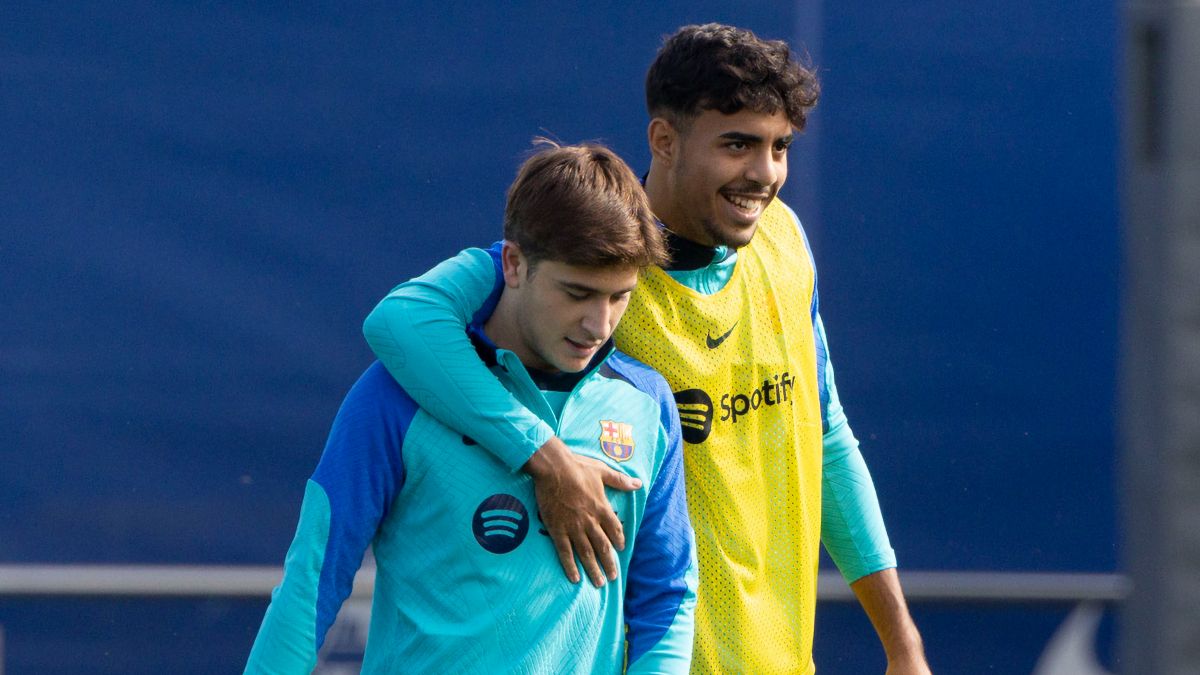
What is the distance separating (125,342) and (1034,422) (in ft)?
5.63

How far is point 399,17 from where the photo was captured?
9.68 ft

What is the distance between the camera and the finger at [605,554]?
1.83 meters

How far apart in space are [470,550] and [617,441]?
0.23 m

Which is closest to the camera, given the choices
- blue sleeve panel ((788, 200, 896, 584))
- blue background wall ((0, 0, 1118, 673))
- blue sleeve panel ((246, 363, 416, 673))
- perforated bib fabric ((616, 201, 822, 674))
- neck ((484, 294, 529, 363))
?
blue sleeve panel ((246, 363, 416, 673))

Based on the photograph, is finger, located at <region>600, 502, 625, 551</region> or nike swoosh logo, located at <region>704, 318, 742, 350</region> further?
nike swoosh logo, located at <region>704, 318, 742, 350</region>

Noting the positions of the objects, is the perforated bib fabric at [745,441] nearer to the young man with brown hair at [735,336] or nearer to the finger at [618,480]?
the young man with brown hair at [735,336]

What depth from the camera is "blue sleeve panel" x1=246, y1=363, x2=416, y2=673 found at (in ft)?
5.80

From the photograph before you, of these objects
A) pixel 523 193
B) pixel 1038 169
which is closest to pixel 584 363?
pixel 523 193

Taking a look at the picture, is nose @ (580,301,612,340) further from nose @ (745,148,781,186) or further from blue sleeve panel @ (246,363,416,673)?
nose @ (745,148,781,186)

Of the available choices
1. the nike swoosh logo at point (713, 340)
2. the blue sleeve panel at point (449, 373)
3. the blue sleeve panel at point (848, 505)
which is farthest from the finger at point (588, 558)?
the blue sleeve panel at point (848, 505)

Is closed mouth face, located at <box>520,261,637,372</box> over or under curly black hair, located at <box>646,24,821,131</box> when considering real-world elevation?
under

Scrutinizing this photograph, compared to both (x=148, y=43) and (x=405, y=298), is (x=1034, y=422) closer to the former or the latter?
(x=405, y=298)

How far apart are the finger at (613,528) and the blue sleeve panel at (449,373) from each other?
115 millimetres

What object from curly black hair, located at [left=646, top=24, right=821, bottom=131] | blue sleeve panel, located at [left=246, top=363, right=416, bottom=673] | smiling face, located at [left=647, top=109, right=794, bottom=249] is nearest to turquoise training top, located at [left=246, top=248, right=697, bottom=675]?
blue sleeve panel, located at [left=246, top=363, right=416, bottom=673]
